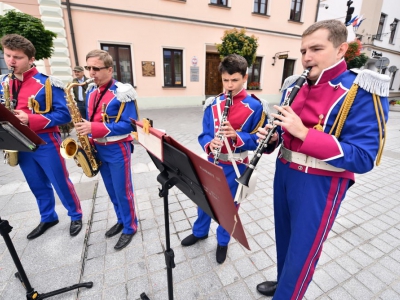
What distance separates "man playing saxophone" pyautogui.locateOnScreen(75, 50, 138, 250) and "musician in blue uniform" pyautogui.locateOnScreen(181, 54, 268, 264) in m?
0.90

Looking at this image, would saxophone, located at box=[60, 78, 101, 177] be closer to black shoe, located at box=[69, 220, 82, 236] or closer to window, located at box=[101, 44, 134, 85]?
black shoe, located at box=[69, 220, 82, 236]

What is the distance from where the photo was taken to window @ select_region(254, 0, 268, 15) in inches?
485

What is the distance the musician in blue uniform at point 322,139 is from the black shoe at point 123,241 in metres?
1.80

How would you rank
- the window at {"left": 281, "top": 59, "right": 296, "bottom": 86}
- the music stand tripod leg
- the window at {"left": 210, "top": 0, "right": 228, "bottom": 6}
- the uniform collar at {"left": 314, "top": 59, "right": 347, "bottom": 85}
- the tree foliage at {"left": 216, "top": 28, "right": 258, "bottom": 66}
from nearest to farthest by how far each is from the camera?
the uniform collar at {"left": 314, "top": 59, "right": 347, "bottom": 85} → the music stand tripod leg → the tree foliage at {"left": 216, "top": 28, "right": 258, "bottom": 66} → the window at {"left": 210, "top": 0, "right": 228, "bottom": 6} → the window at {"left": 281, "top": 59, "right": 296, "bottom": 86}

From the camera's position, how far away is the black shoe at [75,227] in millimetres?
2744

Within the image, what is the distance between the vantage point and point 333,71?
52.9 inches

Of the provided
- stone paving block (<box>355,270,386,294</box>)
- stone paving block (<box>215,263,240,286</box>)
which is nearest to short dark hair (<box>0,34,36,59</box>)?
stone paving block (<box>215,263,240,286</box>)

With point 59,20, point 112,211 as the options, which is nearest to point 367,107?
point 112,211

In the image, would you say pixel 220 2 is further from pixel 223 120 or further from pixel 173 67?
pixel 223 120

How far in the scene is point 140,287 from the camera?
6.86 ft

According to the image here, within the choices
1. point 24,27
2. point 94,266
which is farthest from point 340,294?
point 24,27

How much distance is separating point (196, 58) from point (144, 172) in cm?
910

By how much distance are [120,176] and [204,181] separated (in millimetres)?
1619

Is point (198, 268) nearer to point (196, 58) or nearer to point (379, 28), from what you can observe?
point (196, 58)
